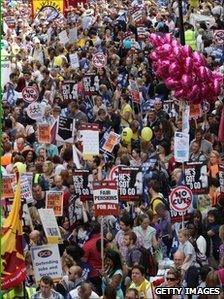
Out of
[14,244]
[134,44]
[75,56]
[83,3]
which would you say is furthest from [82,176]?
[83,3]

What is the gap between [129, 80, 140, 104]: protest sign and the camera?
24.3m

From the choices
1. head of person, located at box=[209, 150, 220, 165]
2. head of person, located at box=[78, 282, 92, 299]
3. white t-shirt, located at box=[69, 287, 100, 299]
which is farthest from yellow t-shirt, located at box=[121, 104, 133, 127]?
head of person, located at box=[78, 282, 92, 299]

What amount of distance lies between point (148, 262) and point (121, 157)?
15.4 feet

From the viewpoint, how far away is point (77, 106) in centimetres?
2405

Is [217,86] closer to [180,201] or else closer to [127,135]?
[127,135]

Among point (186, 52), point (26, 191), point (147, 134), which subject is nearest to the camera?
point (26, 191)

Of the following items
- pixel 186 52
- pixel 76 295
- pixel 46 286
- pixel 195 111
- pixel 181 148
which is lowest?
pixel 76 295

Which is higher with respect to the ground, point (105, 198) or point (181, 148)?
point (181, 148)

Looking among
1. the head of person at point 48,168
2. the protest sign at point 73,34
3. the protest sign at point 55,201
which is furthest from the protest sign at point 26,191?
the protest sign at point 73,34

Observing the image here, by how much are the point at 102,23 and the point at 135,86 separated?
11419mm

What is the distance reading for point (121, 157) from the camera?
19875mm

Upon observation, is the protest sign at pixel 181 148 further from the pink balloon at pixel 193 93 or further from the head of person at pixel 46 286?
the head of person at pixel 46 286

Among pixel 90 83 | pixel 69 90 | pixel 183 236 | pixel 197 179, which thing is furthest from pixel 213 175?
pixel 90 83

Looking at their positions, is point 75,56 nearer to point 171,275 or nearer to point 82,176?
point 82,176
